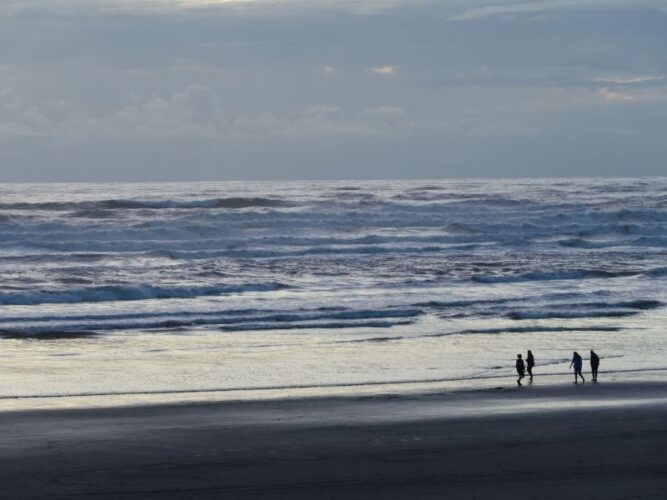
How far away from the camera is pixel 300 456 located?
14055mm

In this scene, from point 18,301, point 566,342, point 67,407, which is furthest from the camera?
point 18,301

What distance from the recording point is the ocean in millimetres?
22047

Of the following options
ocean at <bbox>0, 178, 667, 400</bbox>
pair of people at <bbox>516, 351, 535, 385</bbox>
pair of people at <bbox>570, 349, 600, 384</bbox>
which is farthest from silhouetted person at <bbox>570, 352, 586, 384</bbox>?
ocean at <bbox>0, 178, 667, 400</bbox>

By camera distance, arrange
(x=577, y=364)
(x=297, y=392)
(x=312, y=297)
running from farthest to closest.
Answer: (x=312, y=297)
(x=577, y=364)
(x=297, y=392)

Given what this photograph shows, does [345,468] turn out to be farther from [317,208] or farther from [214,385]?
[317,208]

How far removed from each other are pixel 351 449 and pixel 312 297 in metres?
19.8

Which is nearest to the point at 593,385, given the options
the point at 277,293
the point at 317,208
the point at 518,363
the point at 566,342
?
the point at 518,363

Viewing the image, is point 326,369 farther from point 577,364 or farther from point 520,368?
point 577,364

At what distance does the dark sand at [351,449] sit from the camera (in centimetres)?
1240

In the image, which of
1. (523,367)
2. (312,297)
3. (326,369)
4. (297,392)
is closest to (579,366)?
(523,367)

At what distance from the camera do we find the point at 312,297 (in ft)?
112

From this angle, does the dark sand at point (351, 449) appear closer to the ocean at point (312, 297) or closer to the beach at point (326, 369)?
the beach at point (326, 369)

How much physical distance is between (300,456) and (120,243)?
1625 inches

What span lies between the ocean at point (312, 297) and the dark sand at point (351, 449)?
8.50ft
